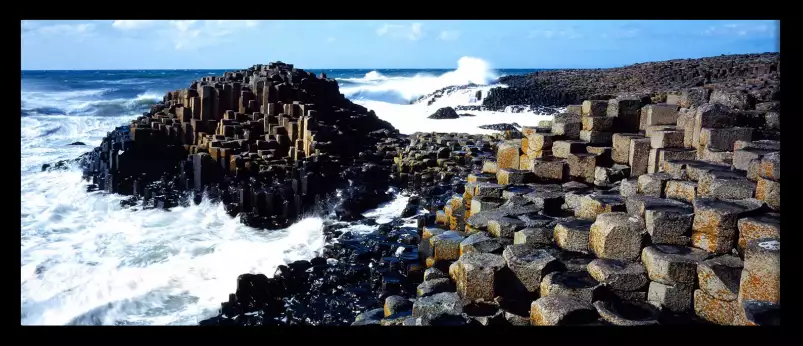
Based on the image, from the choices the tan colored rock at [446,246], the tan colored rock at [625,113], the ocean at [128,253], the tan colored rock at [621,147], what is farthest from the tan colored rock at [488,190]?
the ocean at [128,253]

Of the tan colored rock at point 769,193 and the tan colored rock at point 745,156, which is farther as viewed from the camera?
the tan colored rock at point 745,156

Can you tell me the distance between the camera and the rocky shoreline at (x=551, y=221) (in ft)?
13.9

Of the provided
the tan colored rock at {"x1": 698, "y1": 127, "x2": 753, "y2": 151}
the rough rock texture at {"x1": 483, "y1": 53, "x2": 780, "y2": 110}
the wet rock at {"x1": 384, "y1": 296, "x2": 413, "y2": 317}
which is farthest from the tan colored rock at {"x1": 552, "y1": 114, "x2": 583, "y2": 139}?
the rough rock texture at {"x1": 483, "y1": 53, "x2": 780, "y2": 110}

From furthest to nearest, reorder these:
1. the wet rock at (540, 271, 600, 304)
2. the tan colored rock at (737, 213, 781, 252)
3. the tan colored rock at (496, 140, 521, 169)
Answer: the tan colored rock at (496, 140, 521, 169), the wet rock at (540, 271, 600, 304), the tan colored rock at (737, 213, 781, 252)

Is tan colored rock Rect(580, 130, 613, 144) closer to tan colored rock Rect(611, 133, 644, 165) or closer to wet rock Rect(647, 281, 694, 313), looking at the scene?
tan colored rock Rect(611, 133, 644, 165)

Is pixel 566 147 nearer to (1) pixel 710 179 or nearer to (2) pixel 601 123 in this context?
(2) pixel 601 123

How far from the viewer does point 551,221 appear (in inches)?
224

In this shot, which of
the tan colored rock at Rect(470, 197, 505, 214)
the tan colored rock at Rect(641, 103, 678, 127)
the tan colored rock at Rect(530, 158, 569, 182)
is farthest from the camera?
the tan colored rock at Rect(530, 158, 569, 182)

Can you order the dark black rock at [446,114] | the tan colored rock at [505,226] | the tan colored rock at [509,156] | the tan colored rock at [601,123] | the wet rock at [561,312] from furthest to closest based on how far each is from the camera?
the dark black rock at [446,114] < the tan colored rock at [509,156] < the tan colored rock at [601,123] < the tan colored rock at [505,226] < the wet rock at [561,312]

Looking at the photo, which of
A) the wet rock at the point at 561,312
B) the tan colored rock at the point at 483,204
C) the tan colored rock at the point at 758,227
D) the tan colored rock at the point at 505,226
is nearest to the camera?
the wet rock at the point at 561,312

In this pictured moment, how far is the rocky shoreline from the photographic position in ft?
13.9

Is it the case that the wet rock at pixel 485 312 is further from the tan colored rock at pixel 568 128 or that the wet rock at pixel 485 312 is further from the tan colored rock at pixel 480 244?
the tan colored rock at pixel 568 128

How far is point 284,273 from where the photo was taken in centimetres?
656
